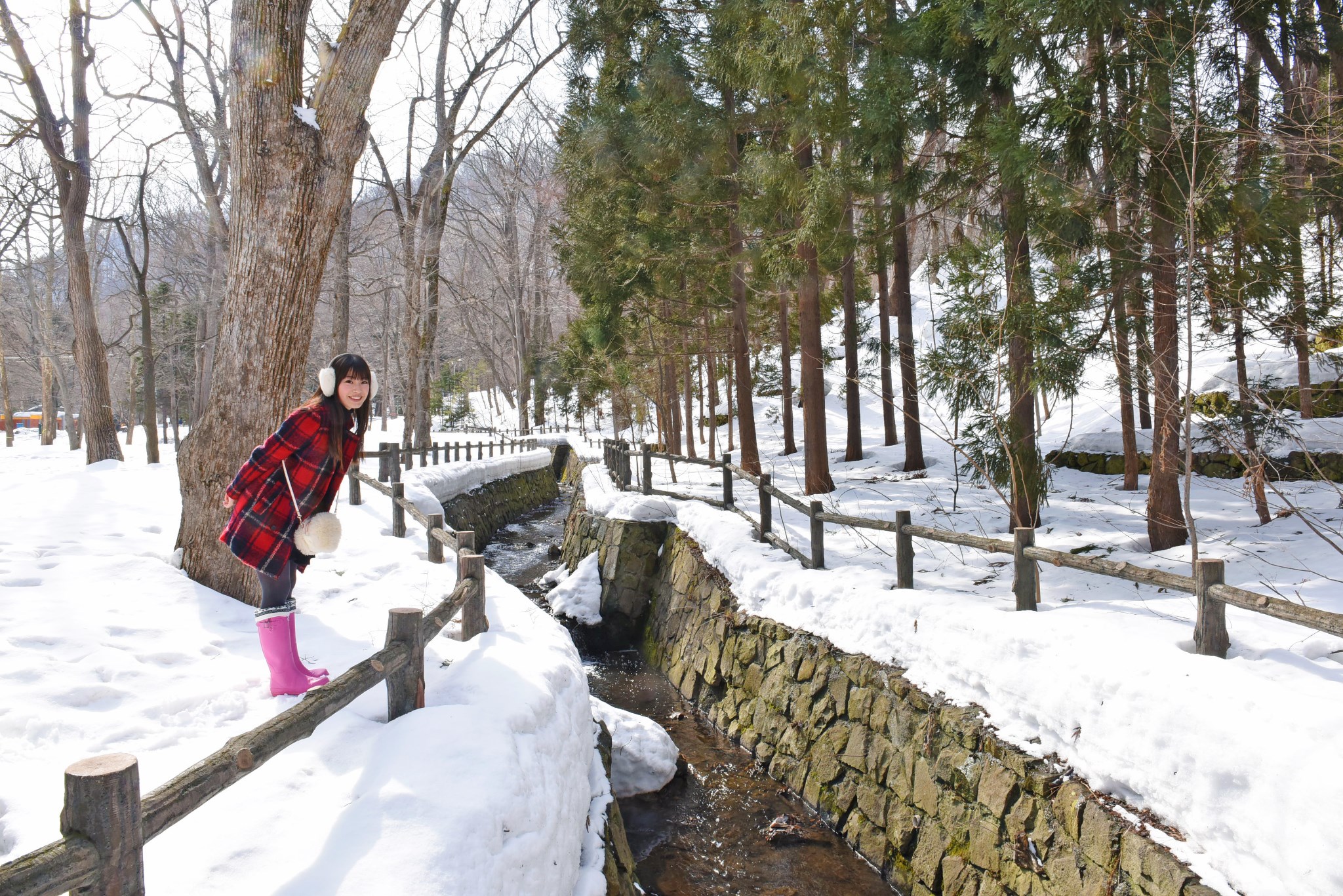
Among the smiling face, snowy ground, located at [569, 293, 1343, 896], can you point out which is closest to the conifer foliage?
snowy ground, located at [569, 293, 1343, 896]

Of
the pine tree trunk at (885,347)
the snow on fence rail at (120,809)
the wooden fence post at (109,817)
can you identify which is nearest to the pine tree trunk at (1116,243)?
the pine tree trunk at (885,347)

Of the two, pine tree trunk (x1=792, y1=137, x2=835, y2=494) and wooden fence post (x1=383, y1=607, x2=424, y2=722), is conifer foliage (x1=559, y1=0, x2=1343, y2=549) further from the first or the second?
wooden fence post (x1=383, y1=607, x2=424, y2=722)

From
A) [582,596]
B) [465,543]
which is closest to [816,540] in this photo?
[465,543]

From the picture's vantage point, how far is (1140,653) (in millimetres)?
3438

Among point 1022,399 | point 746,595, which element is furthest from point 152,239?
point 1022,399

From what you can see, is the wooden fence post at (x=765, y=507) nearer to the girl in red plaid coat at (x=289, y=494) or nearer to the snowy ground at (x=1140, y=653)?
the snowy ground at (x=1140, y=653)

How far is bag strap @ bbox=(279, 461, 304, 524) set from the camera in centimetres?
329

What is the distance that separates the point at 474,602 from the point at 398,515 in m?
3.90

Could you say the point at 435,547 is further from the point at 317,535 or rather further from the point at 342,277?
the point at 342,277

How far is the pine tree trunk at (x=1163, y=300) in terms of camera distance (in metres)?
5.43

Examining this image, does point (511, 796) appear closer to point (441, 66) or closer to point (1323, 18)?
point (1323, 18)

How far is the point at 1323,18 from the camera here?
244 inches

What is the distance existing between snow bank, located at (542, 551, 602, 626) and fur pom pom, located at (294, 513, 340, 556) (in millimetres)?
6306

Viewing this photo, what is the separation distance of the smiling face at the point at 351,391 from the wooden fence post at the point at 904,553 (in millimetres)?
3799
